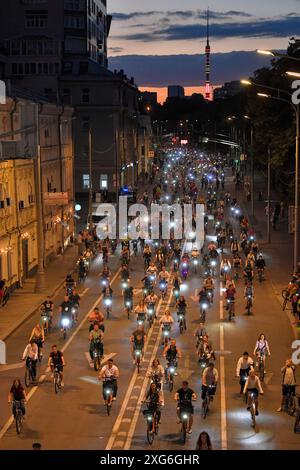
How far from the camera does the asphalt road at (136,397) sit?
1936cm

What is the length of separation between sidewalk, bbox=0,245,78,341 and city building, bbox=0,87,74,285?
0.71 meters

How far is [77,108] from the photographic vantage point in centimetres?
9562

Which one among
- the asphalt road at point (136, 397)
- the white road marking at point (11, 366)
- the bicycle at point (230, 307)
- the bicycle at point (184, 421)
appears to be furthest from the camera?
the bicycle at point (230, 307)

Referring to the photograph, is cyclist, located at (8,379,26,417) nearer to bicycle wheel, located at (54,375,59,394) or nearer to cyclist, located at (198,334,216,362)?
bicycle wheel, located at (54,375,59,394)

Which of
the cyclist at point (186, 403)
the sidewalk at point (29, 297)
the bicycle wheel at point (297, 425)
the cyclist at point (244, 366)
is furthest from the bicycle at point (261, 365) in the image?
the sidewalk at point (29, 297)

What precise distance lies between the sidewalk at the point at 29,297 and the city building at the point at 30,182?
2.34 feet

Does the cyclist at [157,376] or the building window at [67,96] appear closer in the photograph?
the cyclist at [157,376]

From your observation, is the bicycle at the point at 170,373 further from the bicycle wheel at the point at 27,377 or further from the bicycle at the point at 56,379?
the bicycle wheel at the point at 27,377

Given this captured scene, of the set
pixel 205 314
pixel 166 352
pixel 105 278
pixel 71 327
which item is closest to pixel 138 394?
pixel 166 352

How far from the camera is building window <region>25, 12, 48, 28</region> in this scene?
112750 millimetres

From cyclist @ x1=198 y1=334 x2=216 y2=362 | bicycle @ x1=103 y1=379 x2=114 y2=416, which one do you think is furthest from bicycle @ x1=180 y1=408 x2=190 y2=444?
cyclist @ x1=198 y1=334 x2=216 y2=362

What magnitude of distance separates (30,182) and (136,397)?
85.0 feet

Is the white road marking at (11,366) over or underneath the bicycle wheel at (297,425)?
underneath
